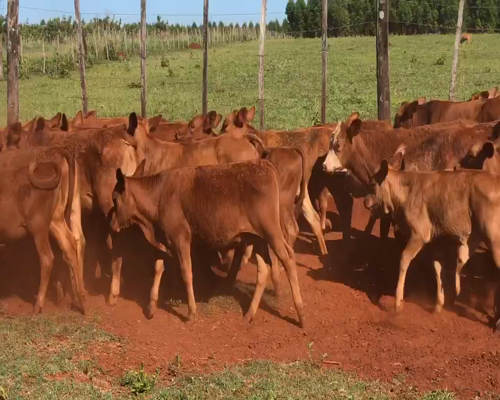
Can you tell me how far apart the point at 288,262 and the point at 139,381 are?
2.41 meters

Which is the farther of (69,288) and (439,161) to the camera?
(439,161)

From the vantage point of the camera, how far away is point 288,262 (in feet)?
28.4

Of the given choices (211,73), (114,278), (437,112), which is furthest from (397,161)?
(211,73)

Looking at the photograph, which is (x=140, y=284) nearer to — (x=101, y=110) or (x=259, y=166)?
(x=259, y=166)

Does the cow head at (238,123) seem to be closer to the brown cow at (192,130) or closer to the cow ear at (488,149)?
the brown cow at (192,130)

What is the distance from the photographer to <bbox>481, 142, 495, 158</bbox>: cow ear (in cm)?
1003

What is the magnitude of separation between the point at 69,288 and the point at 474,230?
5173 mm

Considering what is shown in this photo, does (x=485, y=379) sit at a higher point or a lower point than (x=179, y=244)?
lower

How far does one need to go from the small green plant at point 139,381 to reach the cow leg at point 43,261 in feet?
7.70

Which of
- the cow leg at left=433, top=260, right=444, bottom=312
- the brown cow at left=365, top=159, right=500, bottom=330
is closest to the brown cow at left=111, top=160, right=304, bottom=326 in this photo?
the brown cow at left=365, top=159, right=500, bottom=330

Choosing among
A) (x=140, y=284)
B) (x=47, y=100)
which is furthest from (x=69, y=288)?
(x=47, y=100)

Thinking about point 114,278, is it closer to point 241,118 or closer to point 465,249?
point 241,118

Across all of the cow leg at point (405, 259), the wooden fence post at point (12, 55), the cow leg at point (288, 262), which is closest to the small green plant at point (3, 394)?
the cow leg at point (288, 262)

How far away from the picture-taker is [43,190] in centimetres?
895
